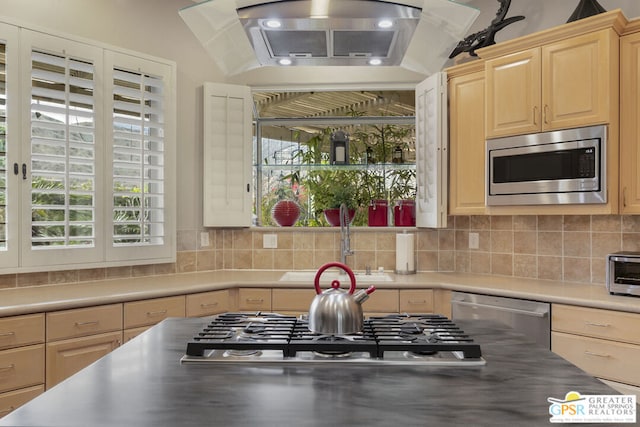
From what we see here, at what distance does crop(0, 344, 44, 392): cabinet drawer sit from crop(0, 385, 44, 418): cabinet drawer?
0.9 inches

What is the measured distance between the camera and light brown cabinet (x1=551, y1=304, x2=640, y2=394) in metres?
2.23

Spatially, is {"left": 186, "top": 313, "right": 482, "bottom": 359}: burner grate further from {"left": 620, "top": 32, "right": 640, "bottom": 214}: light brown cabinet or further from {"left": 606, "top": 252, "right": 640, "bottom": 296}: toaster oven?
{"left": 620, "top": 32, "right": 640, "bottom": 214}: light brown cabinet

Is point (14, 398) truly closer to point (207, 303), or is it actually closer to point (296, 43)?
point (207, 303)

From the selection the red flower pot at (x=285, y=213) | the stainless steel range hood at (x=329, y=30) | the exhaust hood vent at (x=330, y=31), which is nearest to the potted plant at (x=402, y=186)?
the red flower pot at (x=285, y=213)

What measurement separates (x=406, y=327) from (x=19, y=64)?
2.56 m

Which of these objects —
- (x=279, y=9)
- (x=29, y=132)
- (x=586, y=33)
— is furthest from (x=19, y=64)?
(x=586, y=33)

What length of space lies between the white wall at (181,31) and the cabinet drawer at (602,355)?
1.93 m

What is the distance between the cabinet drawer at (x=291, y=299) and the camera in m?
3.00

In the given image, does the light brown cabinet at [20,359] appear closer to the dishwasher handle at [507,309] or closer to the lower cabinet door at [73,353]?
the lower cabinet door at [73,353]

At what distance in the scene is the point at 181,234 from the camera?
3508mm

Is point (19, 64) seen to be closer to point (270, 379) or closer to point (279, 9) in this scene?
point (279, 9)

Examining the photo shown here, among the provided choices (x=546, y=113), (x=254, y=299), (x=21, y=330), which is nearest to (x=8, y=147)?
(x=21, y=330)

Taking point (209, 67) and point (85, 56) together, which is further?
point (209, 67)

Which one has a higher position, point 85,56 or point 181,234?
point 85,56
